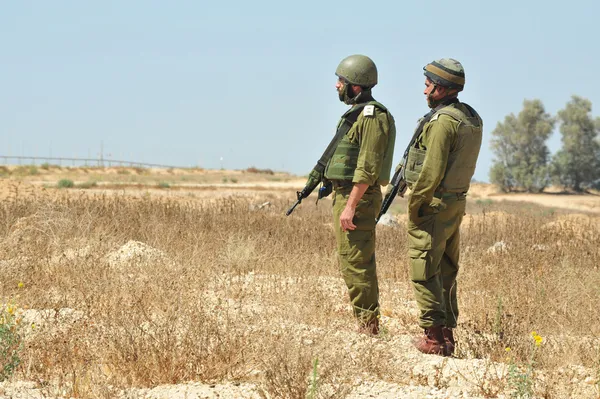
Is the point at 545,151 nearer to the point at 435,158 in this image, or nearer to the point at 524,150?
the point at 524,150

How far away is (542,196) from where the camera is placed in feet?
128

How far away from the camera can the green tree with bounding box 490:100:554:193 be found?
4247 centimetres

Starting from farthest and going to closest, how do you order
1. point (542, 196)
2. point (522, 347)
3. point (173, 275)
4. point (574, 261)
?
point (542, 196) < point (574, 261) < point (173, 275) < point (522, 347)

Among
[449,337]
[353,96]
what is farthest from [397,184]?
[449,337]

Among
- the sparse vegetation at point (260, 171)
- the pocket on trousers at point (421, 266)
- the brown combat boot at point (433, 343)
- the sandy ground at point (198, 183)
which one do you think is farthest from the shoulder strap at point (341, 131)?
the sparse vegetation at point (260, 171)

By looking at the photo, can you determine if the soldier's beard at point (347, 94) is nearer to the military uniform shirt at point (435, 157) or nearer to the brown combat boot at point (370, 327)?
the military uniform shirt at point (435, 157)

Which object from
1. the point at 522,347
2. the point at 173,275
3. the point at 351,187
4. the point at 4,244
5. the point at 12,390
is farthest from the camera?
the point at 4,244

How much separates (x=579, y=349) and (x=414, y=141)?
184cm

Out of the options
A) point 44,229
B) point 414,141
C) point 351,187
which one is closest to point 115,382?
point 351,187

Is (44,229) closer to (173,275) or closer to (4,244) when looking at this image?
(4,244)

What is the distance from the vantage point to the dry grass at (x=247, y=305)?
4.20 metres

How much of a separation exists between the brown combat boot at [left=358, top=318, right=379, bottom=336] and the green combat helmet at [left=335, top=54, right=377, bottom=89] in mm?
1822

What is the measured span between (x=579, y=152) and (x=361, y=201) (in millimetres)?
40956

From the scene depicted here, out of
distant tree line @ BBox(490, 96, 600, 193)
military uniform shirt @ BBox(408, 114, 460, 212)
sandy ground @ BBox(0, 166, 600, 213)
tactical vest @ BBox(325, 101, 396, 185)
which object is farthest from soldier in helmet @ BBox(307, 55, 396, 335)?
distant tree line @ BBox(490, 96, 600, 193)
